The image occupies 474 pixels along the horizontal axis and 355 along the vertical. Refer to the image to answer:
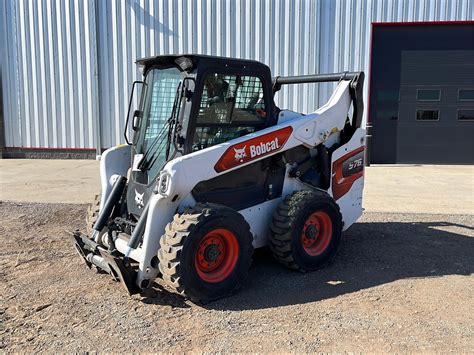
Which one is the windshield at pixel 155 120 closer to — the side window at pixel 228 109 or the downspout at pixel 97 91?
the side window at pixel 228 109

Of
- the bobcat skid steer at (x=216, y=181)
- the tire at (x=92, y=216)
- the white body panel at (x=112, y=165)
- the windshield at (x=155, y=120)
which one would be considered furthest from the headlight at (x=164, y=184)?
the tire at (x=92, y=216)

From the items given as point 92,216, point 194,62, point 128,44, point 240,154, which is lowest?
point 92,216

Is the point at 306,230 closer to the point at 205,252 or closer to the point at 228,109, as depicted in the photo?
the point at 205,252

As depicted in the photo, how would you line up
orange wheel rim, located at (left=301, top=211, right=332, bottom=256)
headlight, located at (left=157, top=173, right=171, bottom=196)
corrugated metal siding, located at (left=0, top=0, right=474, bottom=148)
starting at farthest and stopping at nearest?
corrugated metal siding, located at (left=0, top=0, right=474, bottom=148)
orange wheel rim, located at (left=301, top=211, right=332, bottom=256)
headlight, located at (left=157, top=173, right=171, bottom=196)

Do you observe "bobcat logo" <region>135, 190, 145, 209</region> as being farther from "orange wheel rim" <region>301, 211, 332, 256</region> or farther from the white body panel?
"orange wheel rim" <region>301, 211, 332, 256</region>

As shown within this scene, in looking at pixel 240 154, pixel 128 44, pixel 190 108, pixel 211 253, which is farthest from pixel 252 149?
pixel 128 44

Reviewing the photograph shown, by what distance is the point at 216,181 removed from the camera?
441 centimetres

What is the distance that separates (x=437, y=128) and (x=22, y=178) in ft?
35.9

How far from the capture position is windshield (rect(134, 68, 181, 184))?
4488 mm

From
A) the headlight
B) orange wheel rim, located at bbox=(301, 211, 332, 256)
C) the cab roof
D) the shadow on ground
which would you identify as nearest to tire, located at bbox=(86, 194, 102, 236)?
the shadow on ground

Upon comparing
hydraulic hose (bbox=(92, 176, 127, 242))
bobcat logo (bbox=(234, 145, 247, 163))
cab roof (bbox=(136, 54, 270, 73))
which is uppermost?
cab roof (bbox=(136, 54, 270, 73))

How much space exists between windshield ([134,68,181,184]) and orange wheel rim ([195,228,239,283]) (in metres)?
0.90

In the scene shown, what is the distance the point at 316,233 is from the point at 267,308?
1.22 metres

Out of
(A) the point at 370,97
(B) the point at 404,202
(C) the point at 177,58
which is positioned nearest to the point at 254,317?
(C) the point at 177,58
